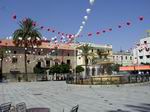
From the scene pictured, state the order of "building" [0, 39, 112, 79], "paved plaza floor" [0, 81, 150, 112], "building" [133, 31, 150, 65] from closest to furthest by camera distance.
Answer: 1. "paved plaza floor" [0, 81, 150, 112]
2. "building" [0, 39, 112, 79]
3. "building" [133, 31, 150, 65]

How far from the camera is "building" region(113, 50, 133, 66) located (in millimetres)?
94037

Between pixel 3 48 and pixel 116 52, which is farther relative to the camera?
pixel 116 52

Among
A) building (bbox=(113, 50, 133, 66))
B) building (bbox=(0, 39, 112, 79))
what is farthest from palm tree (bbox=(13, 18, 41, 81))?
building (bbox=(113, 50, 133, 66))

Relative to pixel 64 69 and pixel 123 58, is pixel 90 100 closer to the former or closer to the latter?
pixel 64 69

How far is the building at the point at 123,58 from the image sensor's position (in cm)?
9404

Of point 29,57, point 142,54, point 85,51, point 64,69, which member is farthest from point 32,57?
point 142,54

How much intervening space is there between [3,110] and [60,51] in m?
72.2

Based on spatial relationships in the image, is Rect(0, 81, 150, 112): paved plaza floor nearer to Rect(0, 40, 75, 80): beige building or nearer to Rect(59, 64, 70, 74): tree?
Rect(59, 64, 70, 74): tree

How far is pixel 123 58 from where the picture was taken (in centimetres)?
9669

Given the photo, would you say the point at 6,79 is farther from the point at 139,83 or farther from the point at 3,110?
the point at 3,110

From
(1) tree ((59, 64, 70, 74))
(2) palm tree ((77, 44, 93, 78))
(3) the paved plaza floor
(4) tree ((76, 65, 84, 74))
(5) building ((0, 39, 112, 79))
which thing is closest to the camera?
(3) the paved plaza floor

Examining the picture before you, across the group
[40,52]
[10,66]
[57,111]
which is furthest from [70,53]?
[57,111]

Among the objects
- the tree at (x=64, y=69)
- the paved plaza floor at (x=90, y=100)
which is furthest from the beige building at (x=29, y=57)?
the paved plaza floor at (x=90, y=100)

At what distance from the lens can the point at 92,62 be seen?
3191 inches
